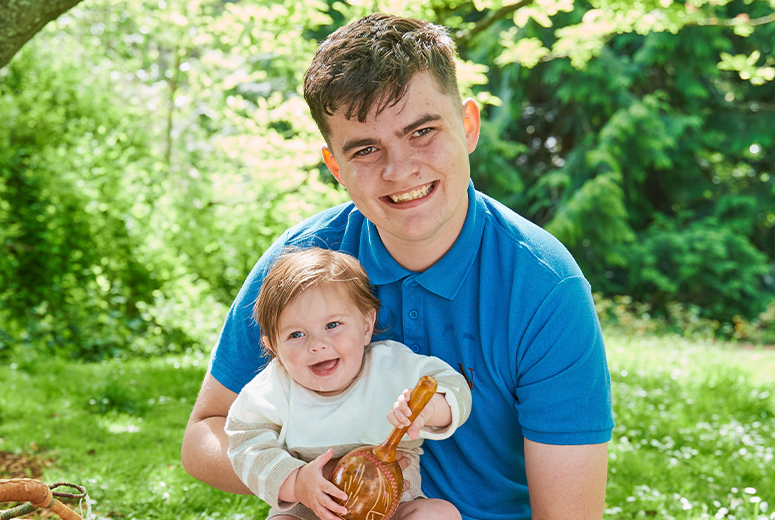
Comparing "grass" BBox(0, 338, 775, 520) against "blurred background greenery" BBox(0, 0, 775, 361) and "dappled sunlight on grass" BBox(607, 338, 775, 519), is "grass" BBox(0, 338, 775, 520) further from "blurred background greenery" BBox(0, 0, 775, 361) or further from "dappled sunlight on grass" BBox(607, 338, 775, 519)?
"blurred background greenery" BBox(0, 0, 775, 361)

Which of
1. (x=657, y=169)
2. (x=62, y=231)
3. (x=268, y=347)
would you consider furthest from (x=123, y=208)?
(x=657, y=169)

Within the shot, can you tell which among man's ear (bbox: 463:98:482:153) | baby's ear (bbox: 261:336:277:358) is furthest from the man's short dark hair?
baby's ear (bbox: 261:336:277:358)

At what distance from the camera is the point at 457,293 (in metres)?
1.86

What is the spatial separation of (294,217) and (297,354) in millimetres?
4813

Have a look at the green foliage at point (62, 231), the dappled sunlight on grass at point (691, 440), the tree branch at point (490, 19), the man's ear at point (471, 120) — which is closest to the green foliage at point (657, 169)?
the dappled sunlight on grass at point (691, 440)

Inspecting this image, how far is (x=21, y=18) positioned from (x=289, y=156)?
338 cm

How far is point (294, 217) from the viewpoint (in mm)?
6441

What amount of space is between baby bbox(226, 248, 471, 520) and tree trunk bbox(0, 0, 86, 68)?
154cm

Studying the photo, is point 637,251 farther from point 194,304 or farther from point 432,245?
point 432,245

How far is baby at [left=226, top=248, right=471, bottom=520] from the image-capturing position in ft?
5.51

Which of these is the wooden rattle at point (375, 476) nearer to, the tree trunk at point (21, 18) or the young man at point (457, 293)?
the young man at point (457, 293)

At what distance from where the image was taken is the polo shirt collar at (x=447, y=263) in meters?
1.86

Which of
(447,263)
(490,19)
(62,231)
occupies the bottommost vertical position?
(62,231)

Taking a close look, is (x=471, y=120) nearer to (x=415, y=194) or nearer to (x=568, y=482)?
(x=415, y=194)
